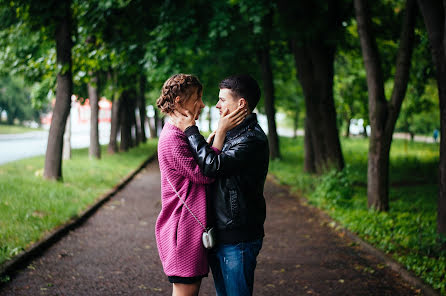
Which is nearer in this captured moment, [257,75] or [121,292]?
[121,292]

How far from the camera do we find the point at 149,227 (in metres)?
8.45

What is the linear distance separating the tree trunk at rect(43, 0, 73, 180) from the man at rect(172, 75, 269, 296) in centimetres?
959

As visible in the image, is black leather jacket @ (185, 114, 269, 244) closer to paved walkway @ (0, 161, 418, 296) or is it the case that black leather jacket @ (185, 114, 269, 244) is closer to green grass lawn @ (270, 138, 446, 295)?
paved walkway @ (0, 161, 418, 296)

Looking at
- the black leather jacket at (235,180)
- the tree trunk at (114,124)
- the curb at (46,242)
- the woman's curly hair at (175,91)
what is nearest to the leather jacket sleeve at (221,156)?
the black leather jacket at (235,180)

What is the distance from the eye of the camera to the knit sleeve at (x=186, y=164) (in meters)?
2.59

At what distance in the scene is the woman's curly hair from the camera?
270 cm

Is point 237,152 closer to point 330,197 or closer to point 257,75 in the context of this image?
point 330,197

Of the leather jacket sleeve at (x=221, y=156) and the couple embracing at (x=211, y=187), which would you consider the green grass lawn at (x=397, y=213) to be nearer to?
the couple embracing at (x=211, y=187)

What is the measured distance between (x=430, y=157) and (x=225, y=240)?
20.3 meters

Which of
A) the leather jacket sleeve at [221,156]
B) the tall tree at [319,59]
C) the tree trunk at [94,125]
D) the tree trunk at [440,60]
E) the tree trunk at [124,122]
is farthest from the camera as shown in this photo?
the tree trunk at [124,122]

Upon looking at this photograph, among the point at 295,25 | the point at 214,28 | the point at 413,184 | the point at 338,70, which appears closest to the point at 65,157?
the point at 214,28

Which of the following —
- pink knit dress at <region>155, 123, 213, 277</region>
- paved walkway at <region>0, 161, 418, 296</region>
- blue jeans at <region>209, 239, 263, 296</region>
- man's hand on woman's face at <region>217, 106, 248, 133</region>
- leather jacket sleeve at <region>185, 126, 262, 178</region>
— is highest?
man's hand on woman's face at <region>217, 106, 248, 133</region>

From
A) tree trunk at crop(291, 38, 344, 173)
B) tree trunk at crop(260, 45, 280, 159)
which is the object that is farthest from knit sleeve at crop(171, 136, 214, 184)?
tree trunk at crop(260, 45, 280, 159)

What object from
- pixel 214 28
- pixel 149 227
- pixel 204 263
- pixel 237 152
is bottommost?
pixel 149 227
